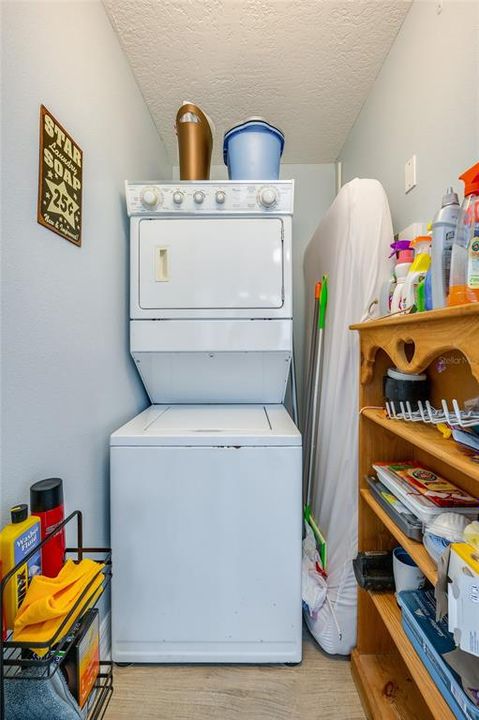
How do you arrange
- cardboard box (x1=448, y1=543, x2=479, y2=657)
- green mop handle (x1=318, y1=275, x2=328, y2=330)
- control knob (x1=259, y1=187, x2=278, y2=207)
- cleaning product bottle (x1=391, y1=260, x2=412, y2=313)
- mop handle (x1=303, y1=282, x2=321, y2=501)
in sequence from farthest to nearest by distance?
mop handle (x1=303, y1=282, x2=321, y2=501), green mop handle (x1=318, y1=275, x2=328, y2=330), control knob (x1=259, y1=187, x2=278, y2=207), cleaning product bottle (x1=391, y1=260, x2=412, y2=313), cardboard box (x1=448, y1=543, x2=479, y2=657)

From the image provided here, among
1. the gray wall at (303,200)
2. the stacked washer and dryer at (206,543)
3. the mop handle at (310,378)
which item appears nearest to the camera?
the stacked washer and dryer at (206,543)

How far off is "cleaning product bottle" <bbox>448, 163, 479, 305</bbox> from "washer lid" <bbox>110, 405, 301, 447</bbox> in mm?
768

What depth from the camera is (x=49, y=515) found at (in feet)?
3.03

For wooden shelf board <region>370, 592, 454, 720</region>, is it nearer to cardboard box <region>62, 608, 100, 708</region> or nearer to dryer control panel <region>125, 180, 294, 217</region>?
cardboard box <region>62, 608, 100, 708</region>

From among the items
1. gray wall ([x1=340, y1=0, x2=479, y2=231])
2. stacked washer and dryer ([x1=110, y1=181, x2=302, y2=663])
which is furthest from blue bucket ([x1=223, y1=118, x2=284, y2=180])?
stacked washer and dryer ([x1=110, y1=181, x2=302, y2=663])

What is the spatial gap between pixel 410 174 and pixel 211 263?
3.12ft

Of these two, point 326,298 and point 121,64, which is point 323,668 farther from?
point 121,64

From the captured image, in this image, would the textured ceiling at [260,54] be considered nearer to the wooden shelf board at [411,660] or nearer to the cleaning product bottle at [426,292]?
the cleaning product bottle at [426,292]

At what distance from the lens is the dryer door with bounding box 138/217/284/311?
1667 mm

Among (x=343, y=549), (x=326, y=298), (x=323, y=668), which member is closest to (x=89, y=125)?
(x=326, y=298)

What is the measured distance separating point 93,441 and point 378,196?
1.58 metres

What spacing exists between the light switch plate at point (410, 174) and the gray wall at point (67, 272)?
1322 mm

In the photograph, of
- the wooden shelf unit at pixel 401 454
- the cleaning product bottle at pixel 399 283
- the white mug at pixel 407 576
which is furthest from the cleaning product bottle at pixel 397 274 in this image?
the white mug at pixel 407 576

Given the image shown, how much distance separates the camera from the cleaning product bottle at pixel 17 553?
30.4 inches
